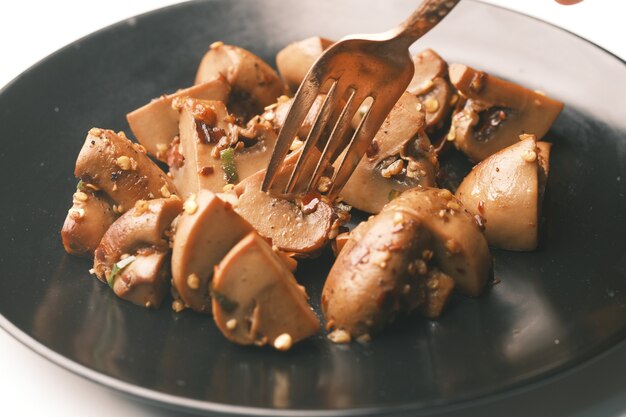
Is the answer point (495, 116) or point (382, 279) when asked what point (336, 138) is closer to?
point (382, 279)

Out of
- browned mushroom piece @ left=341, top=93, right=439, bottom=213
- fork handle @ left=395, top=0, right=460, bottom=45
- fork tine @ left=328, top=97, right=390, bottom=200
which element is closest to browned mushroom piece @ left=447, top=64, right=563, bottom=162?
browned mushroom piece @ left=341, top=93, right=439, bottom=213

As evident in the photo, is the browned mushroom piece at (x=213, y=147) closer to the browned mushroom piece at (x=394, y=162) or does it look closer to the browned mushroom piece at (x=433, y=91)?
the browned mushroom piece at (x=394, y=162)

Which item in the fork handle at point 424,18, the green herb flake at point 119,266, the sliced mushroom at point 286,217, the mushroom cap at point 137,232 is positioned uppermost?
the fork handle at point 424,18

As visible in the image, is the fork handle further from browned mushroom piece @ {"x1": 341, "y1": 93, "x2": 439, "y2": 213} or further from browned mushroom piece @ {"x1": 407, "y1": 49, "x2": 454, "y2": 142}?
browned mushroom piece @ {"x1": 407, "y1": 49, "x2": 454, "y2": 142}

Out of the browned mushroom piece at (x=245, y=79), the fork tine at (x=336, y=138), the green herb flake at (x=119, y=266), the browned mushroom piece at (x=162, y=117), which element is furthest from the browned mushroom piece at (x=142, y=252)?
the browned mushroom piece at (x=245, y=79)

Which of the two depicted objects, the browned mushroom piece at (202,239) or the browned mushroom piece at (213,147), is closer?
the browned mushroom piece at (202,239)

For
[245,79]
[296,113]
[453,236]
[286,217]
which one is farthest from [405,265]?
[245,79]
